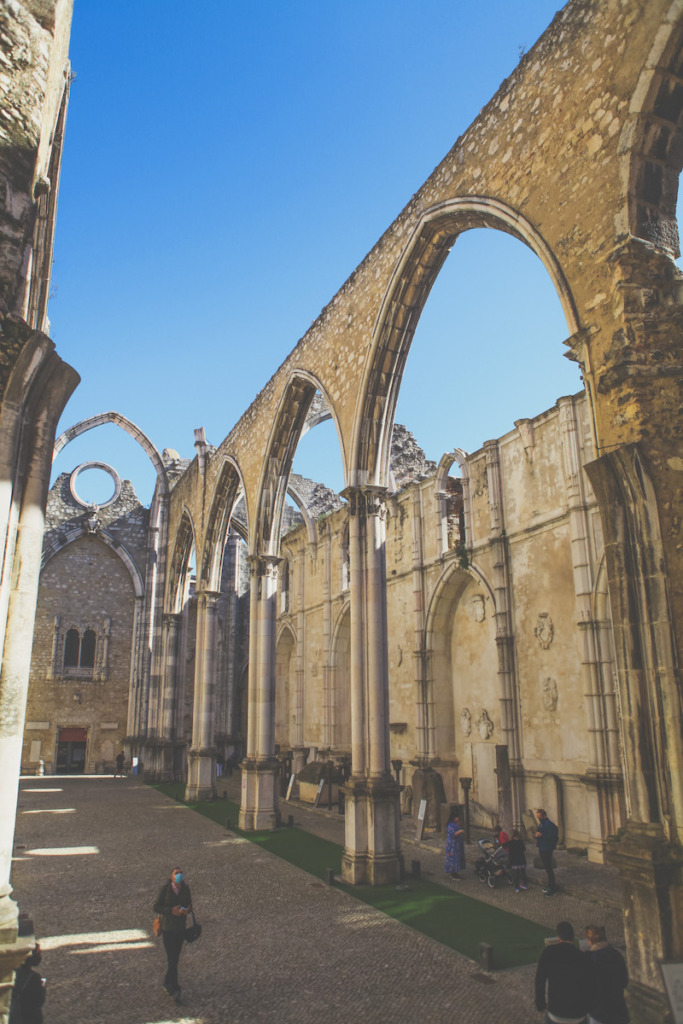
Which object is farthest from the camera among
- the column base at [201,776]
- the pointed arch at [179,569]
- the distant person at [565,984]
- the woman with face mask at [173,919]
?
the pointed arch at [179,569]

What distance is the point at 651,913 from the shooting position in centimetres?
470

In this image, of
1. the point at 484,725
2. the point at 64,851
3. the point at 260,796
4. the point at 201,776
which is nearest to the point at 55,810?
the point at 201,776

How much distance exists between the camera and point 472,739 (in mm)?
15445

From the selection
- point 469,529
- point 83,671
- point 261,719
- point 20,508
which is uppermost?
point 469,529

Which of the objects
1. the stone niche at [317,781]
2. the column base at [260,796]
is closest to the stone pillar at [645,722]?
the column base at [260,796]

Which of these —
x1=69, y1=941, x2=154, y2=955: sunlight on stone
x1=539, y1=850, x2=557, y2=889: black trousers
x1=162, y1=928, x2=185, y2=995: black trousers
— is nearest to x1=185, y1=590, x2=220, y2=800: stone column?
x1=539, y1=850, x2=557, y2=889: black trousers

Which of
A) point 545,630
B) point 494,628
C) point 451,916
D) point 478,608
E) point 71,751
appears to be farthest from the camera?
point 71,751

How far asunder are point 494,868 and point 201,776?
10775 mm

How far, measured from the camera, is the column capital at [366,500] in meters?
10.9

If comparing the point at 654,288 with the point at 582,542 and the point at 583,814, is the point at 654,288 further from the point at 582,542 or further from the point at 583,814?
the point at 583,814

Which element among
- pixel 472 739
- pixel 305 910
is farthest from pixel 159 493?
pixel 305 910

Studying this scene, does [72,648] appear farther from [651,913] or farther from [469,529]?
[651,913]

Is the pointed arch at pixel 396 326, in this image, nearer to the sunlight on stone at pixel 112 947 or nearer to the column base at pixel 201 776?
the sunlight on stone at pixel 112 947

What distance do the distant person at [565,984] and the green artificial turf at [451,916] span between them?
2.38 meters
